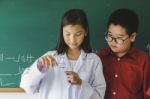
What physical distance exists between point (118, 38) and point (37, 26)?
580 millimetres

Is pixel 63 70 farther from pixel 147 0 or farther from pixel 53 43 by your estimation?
pixel 147 0

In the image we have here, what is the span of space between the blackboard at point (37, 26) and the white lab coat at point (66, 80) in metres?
0.33

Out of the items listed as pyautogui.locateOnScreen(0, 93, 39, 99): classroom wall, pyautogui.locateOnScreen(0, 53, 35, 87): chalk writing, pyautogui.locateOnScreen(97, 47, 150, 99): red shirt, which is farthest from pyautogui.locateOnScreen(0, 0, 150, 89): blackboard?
pyautogui.locateOnScreen(97, 47, 150, 99): red shirt

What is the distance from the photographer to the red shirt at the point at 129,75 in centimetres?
175

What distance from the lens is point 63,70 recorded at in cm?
164

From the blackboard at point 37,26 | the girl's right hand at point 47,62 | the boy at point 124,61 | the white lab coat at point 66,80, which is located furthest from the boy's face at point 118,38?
the girl's right hand at point 47,62

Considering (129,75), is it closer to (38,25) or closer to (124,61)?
(124,61)

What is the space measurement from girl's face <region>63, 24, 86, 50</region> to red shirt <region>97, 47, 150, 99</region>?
32cm

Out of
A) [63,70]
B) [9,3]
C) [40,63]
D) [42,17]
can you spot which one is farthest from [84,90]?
[9,3]

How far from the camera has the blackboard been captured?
196 centimetres

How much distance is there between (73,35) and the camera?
1558mm

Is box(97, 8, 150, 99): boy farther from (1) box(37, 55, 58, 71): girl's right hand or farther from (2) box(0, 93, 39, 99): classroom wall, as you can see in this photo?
(2) box(0, 93, 39, 99): classroom wall

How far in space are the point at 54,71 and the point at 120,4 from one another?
653mm

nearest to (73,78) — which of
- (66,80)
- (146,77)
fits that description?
(66,80)
